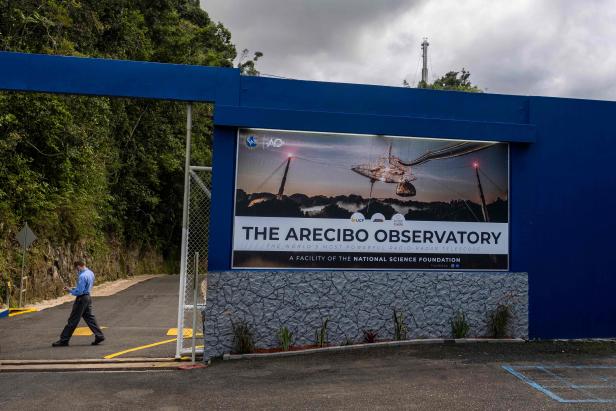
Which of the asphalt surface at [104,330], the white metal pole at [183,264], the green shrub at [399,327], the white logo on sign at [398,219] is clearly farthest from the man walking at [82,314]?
the white logo on sign at [398,219]

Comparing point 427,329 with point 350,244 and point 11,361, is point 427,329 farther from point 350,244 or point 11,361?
point 11,361

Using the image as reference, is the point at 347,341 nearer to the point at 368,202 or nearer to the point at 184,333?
the point at 368,202

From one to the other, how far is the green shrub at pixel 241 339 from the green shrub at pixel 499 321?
4171 millimetres

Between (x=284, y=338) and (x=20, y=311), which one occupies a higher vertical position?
(x=284, y=338)

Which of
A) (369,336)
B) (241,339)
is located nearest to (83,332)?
(241,339)

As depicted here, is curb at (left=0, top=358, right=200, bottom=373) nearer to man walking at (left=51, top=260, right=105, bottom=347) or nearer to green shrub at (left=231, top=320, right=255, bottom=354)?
green shrub at (left=231, top=320, right=255, bottom=354)

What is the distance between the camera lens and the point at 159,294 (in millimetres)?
21906

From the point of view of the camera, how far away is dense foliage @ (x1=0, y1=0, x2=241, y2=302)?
17.5m

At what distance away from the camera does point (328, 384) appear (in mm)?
7137

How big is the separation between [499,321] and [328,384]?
3.75 metres

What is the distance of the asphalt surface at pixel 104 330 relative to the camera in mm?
9711

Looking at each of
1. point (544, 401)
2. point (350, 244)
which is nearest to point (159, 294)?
point (350, 244)

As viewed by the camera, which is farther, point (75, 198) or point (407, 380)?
point (75, 198)

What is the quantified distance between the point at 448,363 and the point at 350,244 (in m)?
2.43
